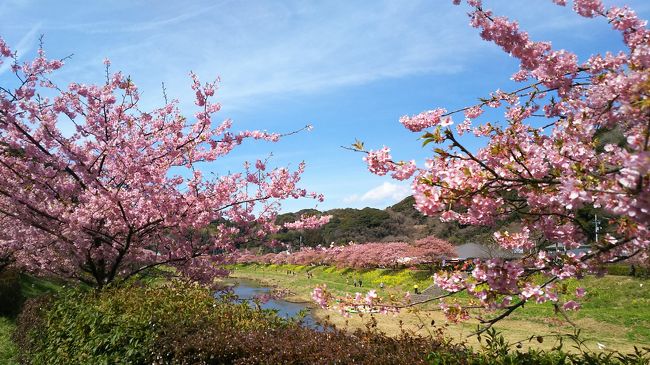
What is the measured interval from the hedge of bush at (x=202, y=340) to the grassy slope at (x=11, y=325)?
1084mm

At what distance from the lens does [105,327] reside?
6.45 m

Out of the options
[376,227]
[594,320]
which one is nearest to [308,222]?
[594,320]

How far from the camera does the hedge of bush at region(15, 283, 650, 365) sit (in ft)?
13.0

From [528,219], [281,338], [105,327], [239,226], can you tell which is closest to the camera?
[528,219]

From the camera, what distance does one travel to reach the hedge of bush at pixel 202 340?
13.0 ft

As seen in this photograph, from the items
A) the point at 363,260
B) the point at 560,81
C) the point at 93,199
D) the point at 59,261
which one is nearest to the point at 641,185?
the point at 560,81

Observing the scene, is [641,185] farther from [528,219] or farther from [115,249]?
[115,249]

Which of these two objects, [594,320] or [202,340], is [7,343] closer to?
[202,340]

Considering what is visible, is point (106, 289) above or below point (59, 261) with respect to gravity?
below

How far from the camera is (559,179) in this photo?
2.67 metres

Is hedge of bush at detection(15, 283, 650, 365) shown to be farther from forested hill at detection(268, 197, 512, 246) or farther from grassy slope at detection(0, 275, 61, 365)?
forested hill at detection(268, 197, 512, 246)

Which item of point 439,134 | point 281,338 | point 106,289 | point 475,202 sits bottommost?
point 281,338

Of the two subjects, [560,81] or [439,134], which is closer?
[439,134]

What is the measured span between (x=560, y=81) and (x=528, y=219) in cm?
133
